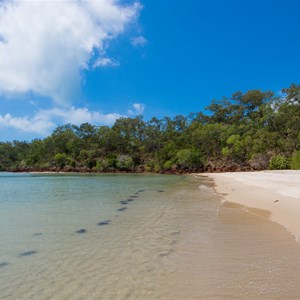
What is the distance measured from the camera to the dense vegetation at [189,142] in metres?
56.9

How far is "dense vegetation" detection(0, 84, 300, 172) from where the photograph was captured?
187 ft

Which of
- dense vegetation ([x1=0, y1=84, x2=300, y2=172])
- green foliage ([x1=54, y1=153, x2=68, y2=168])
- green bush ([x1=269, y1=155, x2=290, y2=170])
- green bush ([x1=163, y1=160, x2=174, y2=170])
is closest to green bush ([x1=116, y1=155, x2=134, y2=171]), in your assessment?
dense vegetation ([x1=0, y1=84, x2=300, y2=172])

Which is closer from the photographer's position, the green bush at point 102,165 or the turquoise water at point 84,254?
the turquoise water at point 84,254

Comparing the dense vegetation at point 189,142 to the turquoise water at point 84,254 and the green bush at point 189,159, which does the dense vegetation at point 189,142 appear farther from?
the turquoise water at point 84,254

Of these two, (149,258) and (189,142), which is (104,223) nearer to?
(149,258)

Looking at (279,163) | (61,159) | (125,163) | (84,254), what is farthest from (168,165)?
(84,254)

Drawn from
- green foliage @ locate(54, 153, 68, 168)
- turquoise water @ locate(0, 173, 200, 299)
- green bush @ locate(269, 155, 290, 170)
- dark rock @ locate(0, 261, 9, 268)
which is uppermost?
green foliage @ locate(54, 153, 68, 168)

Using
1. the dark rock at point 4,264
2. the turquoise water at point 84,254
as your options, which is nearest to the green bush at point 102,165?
the turquoise water at point 84,254

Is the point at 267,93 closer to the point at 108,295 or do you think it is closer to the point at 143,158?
the point at 143,158

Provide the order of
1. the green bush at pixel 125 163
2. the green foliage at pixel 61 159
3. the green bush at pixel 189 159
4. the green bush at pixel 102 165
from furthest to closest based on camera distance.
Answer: the green foliage at pixel 61 159, the green bush at pixel 102 165, the green bush at pixel 125 163, the green bush at pixel 189 159

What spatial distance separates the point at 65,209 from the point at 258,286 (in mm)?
10331

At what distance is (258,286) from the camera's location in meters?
4.30

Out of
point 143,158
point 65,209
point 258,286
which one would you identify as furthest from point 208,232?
point 143,158

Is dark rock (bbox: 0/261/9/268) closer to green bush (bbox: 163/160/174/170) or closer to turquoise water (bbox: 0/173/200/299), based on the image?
turquoise water (bbox: 0/173/200/299)
